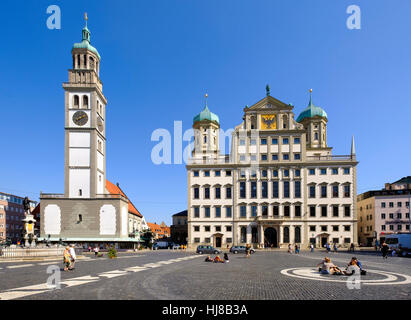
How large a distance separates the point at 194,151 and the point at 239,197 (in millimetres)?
15077

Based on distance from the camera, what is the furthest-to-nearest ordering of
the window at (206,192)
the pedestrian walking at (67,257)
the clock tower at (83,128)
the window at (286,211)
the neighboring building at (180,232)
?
1. the neighboring building at (180,232)
2. the window at (206,192)
3. the window at (286,211)
4. the clock tower at (83,128)
5. the pedestrian walking at (67,257)

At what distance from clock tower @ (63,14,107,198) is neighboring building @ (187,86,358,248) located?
59.6ft

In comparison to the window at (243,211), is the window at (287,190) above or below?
above

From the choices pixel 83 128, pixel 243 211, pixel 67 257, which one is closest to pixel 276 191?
pixel 243 211

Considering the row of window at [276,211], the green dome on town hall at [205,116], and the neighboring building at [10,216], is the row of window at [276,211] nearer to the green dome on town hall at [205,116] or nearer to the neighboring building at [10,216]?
the green dome on town hall at [205,116]

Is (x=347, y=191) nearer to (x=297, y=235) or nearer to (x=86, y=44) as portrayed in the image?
(x=297, y=235)

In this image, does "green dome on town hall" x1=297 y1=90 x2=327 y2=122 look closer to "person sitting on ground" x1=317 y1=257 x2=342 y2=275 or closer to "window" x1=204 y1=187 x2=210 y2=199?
"window" x1=204 y1=187 x2=210 y2=199

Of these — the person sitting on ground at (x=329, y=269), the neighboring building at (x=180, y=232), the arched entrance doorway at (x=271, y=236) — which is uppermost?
the person sitting on ground at (x=329, y=269)

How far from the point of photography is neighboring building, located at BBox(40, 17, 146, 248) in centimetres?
6047

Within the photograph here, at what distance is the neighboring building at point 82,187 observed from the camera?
60.5 m

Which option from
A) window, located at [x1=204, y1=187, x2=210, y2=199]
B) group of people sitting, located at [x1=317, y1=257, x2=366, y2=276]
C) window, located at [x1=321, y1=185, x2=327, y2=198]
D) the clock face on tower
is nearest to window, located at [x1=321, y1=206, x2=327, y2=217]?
window, located at [x1=321, y1=185, x2=327, y2=198]

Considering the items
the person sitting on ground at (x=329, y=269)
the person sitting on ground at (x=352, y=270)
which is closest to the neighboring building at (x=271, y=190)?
the person sitting on ground at (x=329, y=269)
